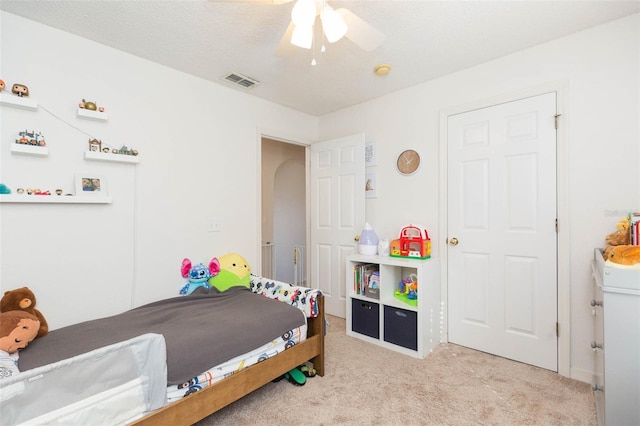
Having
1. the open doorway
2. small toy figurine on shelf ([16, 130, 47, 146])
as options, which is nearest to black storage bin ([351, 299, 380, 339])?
the open doorway

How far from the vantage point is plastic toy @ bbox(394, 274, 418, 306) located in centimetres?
267

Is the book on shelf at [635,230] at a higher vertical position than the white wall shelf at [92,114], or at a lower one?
lower

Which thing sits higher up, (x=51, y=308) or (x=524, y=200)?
(x=524, y=200)

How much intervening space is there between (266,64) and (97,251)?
193cm

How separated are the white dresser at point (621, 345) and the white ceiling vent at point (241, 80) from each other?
9.27 feet

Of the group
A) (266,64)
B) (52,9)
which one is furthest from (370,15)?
(52,9)

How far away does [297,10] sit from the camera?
144cm

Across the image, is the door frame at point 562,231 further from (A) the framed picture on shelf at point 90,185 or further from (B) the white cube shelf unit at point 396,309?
(A) the framed picture on shelf at point 90,185

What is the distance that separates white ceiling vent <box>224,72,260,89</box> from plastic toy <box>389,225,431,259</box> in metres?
1.99

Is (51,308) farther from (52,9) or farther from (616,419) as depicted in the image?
(616,419)

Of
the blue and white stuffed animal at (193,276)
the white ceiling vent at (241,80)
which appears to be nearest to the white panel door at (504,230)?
the white ceiling vent at (241,80)

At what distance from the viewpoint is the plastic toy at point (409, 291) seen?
105 inches

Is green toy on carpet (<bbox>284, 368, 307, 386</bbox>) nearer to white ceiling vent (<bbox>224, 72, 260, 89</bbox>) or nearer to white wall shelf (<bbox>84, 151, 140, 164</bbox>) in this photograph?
white wall shelf (<bbox>84, 151, 140, 164</bbox>)

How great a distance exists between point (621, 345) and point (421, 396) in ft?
3.62
